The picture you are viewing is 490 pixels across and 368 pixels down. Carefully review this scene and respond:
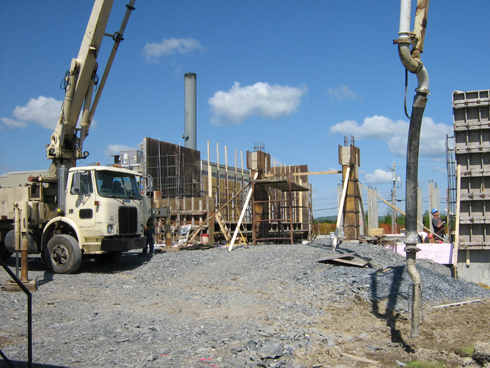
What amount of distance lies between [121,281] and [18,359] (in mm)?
5912

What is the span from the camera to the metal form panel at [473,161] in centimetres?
1375

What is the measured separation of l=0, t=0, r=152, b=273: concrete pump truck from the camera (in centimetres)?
1203

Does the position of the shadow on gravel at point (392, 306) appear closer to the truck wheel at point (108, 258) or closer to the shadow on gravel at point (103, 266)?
the shadow on gravel at point (103, 266)

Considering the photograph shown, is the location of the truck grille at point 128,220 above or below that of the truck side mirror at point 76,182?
below

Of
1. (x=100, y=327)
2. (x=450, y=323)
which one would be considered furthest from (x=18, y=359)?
(x=450, y=323)

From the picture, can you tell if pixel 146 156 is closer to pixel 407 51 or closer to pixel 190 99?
pixel 190 99

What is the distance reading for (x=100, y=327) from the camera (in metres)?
7.38

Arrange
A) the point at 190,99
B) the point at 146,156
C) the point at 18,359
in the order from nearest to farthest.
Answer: the point at 18,359 → the point at 146,156 → the point at 190,99

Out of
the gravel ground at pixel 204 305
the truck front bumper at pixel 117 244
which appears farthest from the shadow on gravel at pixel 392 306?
the truck front bumper at pixel 117 244

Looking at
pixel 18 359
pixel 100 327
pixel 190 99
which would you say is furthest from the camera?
pixel 190 99

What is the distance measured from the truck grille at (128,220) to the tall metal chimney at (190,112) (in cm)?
1905

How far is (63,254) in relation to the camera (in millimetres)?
12164

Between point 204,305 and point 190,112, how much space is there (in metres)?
23.9

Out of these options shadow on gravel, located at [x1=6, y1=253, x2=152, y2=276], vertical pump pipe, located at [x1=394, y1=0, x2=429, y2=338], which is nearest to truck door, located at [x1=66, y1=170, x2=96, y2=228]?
shadow on gravel, located at [x1=6, y1=253, x2=152, y2=276]
